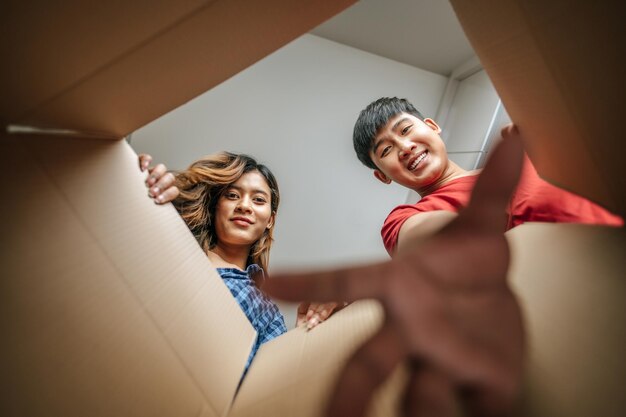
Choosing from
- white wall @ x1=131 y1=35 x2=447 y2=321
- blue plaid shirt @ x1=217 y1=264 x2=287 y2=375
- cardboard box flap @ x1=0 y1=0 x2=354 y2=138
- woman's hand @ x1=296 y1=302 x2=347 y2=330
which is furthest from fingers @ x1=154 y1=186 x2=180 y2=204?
white wall @ x1=131 y1=35 x2=447 y2=321

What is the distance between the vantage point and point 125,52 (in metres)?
0.34

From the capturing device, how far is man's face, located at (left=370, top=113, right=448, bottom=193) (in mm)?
802

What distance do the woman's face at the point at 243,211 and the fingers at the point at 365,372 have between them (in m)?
0.68

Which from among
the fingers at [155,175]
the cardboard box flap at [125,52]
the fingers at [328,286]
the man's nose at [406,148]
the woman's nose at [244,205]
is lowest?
the man's nose at [406,148]

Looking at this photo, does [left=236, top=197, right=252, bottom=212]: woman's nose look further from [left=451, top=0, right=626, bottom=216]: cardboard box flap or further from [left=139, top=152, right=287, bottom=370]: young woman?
[left=451, top=0, right=626, bottom=216]: cardboard box flap

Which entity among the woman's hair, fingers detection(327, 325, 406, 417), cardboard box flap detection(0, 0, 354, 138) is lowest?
fingers detection(327, 325, 406, 417)

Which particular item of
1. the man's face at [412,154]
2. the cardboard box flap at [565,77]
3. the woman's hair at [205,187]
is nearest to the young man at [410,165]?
the man's face at [412,154]

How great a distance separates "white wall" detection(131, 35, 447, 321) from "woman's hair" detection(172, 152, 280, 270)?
13 centimetres

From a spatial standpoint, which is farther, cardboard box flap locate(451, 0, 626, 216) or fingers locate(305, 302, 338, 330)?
fingers locate(305, 302, 338, 330)

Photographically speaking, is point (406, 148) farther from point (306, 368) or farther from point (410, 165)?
point (306, 368)

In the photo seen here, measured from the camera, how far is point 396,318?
301mm

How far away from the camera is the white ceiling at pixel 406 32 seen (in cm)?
102

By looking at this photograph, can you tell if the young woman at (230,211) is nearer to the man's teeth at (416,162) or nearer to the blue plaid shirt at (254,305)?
the blue plaid shirt at (254,305)

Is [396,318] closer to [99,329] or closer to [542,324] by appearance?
[542,324]
